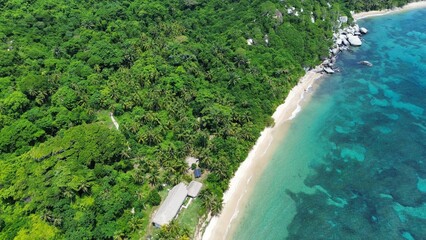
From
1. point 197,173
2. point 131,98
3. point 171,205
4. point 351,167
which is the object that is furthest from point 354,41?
point 171,205

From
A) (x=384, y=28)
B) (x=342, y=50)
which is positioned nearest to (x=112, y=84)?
(x=342, y=50)

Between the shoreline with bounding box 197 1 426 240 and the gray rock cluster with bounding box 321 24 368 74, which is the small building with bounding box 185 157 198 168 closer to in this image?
the shoreline with bounding box 197 1 426 240

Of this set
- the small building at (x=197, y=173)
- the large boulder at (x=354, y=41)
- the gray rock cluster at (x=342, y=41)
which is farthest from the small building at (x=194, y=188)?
the large boulder at (x=354, y=41)

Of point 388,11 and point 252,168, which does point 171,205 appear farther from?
point 388,11

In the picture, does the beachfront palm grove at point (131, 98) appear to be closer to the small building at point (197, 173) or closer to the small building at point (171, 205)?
the small building at point (197, 173)

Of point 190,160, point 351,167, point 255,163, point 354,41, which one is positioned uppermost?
point 190,160

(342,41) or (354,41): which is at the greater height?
(342,41)
